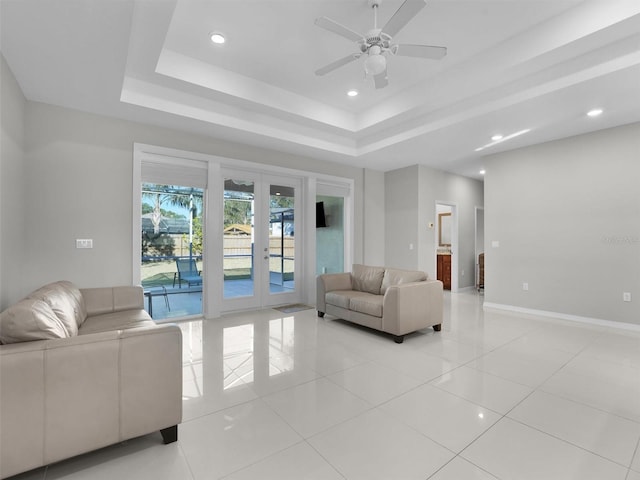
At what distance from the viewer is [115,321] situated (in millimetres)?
2871

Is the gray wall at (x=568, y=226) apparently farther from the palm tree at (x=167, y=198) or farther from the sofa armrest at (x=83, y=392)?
the sofa armrest at (x=83, y=392)

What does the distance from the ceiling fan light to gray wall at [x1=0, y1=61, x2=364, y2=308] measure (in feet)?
10.2

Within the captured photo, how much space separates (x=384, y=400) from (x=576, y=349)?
2.65 metres

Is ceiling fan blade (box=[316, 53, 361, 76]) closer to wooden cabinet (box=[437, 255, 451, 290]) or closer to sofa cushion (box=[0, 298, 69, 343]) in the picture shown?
sofa cushion (box=[0, 298, 69, 343])

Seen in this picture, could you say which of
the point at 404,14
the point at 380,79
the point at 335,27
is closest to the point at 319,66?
the point at 380,79

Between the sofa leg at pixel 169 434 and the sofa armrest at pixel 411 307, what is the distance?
2537 mm

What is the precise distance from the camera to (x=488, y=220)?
586 cm

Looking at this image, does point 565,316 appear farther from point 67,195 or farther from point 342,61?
point 67,195

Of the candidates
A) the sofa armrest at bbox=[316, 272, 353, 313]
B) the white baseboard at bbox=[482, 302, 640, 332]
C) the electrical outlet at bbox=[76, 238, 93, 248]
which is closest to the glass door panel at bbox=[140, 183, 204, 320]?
the electrical outlet at bbox=[76, 238, 93, 248]

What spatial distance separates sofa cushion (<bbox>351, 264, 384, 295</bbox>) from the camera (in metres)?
4.77

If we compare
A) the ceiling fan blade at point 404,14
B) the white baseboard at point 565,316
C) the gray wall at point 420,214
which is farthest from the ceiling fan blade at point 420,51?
the white baseboard at point 565,316

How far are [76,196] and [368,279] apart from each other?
4.02 meters

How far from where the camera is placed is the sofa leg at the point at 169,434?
75.0 inches

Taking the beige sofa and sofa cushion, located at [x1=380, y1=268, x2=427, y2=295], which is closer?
the beige sofa
